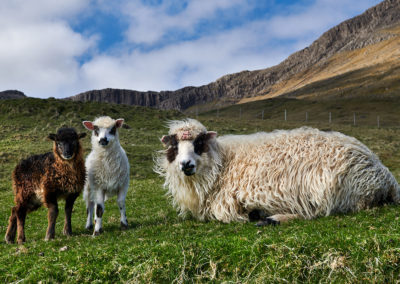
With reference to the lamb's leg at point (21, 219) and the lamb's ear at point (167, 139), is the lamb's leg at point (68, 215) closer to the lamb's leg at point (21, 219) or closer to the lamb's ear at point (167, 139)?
the lamb's leg at point (21, 219)

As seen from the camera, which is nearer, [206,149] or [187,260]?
[187,260]

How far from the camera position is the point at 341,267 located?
3.98m

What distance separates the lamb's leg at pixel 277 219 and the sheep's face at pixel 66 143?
454 cm

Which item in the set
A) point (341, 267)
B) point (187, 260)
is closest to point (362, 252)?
point (341, 267)

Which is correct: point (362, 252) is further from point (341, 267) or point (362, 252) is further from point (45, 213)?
point (45, 213)

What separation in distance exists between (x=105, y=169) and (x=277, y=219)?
4.51m

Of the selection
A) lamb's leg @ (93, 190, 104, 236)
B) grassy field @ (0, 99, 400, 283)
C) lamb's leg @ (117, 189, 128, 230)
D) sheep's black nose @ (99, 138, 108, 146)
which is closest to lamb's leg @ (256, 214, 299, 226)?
grassy field @ (0, 99, 400, 283)

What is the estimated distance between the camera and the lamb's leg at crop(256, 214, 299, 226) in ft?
22.6

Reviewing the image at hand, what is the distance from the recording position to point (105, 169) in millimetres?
8625

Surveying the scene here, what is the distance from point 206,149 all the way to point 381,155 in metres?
26.8

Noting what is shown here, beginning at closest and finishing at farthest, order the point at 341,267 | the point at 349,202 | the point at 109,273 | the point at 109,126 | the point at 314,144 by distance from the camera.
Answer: the point at 341,267 → the point at 109,273 → the point at 349,202 → the point at 314,144 → the point at 109,126

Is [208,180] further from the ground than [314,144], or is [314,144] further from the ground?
[314,144]

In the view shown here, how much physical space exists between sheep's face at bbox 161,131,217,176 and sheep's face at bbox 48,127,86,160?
218 cm

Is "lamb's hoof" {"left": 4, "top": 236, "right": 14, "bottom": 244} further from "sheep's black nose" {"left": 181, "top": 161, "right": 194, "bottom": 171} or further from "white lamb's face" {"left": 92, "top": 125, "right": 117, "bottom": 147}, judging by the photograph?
"sheep's black nose" {"left": 181, "top": 161, "right": 194, "bottom": 171}
